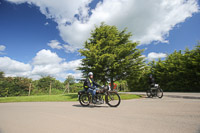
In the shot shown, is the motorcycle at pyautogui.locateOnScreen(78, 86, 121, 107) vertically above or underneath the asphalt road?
above

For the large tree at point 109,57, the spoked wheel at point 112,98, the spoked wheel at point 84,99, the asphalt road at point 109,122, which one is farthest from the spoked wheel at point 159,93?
the spoked wheel at point 84,99

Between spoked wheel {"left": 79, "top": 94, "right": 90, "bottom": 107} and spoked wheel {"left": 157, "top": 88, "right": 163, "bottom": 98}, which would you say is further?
spoked wheel {"left": 157, "top": 88, "right": 163, "bottom": 98}

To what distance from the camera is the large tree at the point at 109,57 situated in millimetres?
10734

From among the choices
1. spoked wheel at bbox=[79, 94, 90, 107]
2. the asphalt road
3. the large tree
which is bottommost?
the asphalt road

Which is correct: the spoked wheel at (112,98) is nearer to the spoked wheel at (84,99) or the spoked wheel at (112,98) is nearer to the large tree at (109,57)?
the spoked wheel at (84,99)

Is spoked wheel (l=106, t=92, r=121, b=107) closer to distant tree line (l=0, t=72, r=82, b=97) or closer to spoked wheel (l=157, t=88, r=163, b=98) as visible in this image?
spoked wheel (l=157, t=88, r=163, b=98)

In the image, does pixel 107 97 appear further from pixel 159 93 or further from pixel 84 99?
pixel 159 93

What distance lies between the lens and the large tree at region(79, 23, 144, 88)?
1073 centimetres

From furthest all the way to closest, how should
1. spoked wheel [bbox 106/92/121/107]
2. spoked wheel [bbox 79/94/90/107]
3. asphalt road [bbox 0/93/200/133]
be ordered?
spoked wheel [bbox 79/94/90/107] < spoked wheel [bbox 106/92/121/107] < asphalt road [bbox 0/93/200/133]

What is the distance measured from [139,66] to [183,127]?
10.2 meters

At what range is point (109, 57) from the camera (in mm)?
10617

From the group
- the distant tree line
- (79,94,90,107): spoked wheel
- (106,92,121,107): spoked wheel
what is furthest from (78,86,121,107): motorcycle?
the distant tree line

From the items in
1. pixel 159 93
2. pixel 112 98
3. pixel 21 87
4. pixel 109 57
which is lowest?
pixel 159 93

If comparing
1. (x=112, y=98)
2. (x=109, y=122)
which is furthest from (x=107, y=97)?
(x=109, y=122)
